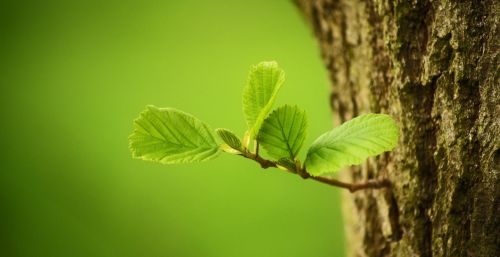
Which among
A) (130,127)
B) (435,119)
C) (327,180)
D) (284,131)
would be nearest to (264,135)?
(284,131)

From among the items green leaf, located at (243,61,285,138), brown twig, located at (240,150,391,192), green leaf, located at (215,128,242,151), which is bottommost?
brown twig, located at (240,150,391,192)

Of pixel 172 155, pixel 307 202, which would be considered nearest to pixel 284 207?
pixel 307 202

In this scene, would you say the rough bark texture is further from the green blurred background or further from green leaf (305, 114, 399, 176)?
the green blurred background

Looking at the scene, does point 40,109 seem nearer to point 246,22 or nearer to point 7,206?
point 7,206

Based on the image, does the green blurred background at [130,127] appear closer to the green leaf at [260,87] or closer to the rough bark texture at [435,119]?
the rough bark texture at [435,119]

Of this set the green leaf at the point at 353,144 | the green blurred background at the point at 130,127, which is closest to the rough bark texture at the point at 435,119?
the green leaf at the point at 353,144

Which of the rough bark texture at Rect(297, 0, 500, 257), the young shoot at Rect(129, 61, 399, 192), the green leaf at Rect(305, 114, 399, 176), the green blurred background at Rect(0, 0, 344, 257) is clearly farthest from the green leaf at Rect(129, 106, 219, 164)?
the green blurred background at Rect(0, 0, 344, 257)

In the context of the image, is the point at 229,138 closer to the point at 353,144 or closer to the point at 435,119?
the point at 353,144
